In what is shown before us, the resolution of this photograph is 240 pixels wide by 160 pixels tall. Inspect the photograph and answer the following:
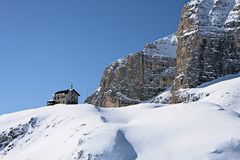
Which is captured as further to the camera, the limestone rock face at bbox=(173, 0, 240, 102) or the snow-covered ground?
the limestone rock face at bbox=(173, 0, 240, 102)

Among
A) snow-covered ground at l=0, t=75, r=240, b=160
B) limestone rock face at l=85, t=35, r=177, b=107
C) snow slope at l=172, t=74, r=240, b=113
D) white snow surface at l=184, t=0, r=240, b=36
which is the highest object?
white snow surface at l=184, t=0, r=240, b=36

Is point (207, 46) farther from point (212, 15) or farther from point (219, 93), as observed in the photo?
point (219, 93)

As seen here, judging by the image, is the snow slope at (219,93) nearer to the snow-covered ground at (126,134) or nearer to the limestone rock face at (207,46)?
the limestone rock face at (207,46)

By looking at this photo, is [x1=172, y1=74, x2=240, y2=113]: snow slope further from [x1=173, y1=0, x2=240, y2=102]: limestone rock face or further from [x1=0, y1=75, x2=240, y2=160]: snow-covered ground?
[x1=0, y1=75, x2=240, y2=160]: snow-covered ground

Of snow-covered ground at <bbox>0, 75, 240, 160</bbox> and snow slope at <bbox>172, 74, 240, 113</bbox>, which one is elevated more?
snow slope at <bbox>172, 74, 240, 113</bbox>

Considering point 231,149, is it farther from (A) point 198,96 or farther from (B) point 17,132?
(A) point 198,96

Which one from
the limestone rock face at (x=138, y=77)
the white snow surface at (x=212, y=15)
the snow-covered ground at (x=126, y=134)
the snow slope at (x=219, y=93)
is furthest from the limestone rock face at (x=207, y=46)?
the snow-covered ground at (x=126, y=134)

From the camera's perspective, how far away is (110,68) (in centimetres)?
18650

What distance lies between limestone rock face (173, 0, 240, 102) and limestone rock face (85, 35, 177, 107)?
2138 centimetres

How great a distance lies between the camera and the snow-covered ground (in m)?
53.6

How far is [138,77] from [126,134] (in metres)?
115

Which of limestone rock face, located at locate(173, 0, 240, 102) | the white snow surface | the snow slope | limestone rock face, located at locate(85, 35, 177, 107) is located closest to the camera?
the snow slope

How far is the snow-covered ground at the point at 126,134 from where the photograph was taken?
53.6 metres

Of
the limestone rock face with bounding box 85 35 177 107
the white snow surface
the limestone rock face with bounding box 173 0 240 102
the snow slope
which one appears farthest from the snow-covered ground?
the limestone rock face with bounding box 85 35 177 107
